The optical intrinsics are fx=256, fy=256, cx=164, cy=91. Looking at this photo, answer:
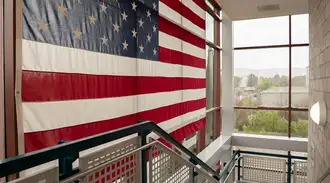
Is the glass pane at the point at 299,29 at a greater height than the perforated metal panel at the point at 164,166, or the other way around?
the glass pane at the point at 299,29

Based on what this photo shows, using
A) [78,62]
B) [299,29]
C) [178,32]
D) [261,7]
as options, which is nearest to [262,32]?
[299,29]

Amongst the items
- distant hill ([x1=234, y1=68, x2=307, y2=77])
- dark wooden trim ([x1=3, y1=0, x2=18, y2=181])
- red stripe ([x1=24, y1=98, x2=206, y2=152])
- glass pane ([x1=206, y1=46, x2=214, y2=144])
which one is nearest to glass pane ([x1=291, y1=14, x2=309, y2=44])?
distant hill ([x1=234, y1=68, x2=307, y2=77])

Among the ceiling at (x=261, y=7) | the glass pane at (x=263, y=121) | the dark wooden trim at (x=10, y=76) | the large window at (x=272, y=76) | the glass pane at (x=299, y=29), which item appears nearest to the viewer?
the dark wooden trim at (x=10, y=76)

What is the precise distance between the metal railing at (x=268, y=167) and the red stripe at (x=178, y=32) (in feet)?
11.5

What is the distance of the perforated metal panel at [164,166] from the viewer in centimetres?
188

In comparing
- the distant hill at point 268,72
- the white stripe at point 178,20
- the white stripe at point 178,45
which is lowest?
the distant hill at point 268,72

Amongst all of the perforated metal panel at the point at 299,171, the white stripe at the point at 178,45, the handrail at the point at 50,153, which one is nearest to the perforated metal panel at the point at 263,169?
the perforated metal panel at the point at 299,171

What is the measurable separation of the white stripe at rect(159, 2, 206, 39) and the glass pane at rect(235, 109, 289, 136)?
12.4 ft

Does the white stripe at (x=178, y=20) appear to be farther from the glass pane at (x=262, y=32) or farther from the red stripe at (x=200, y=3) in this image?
the glass pane at (x=262, y=32)

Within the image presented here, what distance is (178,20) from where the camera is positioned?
4.37m

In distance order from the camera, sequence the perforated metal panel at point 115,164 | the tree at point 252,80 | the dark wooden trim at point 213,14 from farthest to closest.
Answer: the tree at point 252,80 < the dark wooden trim at point 213,14 < the perforated metal panel at point 115,164

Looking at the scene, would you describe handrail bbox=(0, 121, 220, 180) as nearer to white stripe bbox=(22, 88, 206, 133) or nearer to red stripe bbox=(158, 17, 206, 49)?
white stripe bbox=(22, 88, 206, 133)

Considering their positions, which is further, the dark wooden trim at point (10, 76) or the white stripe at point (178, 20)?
the white stripe at point (178, 20)

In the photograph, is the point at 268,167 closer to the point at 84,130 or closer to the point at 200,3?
the point at 200,3
